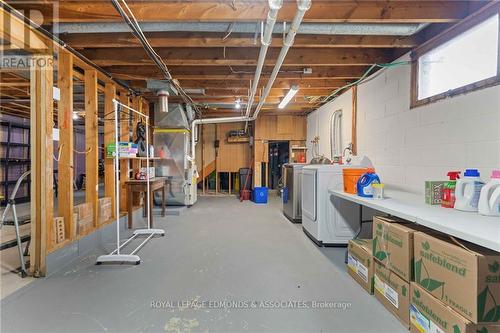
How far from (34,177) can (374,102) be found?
13.5 ft

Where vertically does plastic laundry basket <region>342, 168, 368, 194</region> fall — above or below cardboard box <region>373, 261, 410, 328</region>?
above

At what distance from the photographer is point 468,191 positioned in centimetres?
158

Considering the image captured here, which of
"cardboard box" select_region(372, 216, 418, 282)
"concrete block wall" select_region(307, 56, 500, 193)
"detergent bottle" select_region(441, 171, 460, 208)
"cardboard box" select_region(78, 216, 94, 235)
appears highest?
"concrete block wall" select_region(307, 56, 500, 193)

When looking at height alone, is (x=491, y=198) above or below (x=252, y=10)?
below

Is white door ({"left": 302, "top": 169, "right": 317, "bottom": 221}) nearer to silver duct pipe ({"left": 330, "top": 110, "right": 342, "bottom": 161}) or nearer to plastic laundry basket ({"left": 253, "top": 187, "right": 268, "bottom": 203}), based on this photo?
silver duct pipe ({"left": 330, "top": 110, "right": 342, "bottom": 161})

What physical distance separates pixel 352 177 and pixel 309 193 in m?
0.79

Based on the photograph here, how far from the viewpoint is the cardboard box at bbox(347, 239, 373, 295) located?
1.96m

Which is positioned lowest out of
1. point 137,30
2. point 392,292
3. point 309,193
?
point 392,292

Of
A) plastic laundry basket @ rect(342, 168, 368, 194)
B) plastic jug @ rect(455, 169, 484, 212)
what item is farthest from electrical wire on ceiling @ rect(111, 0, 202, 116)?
plastic jug @ rect(455, 169, 484, 212)

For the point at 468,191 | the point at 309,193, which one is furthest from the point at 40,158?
the point at 468,191

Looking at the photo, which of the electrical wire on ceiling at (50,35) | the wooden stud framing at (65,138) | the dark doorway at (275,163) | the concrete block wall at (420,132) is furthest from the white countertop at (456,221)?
the dark doorway at (275,163)

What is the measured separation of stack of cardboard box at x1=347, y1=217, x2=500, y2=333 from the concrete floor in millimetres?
165

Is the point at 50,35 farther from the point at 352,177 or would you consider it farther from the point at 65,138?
the point at 352,177

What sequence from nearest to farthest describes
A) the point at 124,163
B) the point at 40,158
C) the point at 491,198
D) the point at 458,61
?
the point at 491,198
the point at 458,61
the point at 40,158
the point at 124,163
